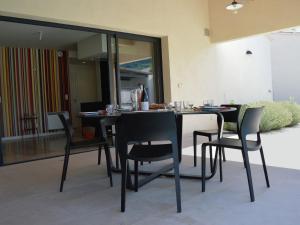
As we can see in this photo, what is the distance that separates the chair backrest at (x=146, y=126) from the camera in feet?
7.46

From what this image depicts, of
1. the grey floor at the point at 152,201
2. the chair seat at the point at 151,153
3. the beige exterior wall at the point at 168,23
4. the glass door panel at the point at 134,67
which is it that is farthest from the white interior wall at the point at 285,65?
the chair seat at the point at 151,153

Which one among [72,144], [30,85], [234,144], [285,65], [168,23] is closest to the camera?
[234,144]

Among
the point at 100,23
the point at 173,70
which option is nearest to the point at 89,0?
the point at 100,23

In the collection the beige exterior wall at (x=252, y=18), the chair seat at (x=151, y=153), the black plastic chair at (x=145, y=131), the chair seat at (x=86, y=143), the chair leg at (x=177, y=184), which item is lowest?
the chair leg at (x=177, y=184)

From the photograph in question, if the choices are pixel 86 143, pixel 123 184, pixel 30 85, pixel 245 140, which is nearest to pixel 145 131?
pixel 123 184

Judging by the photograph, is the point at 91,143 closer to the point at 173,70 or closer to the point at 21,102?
the point at 173,70

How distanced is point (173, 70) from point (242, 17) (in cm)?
214

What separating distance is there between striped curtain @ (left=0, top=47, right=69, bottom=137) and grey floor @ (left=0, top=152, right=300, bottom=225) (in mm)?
5641

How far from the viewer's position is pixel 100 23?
5309 mm

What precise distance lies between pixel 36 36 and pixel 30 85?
1.90 metres

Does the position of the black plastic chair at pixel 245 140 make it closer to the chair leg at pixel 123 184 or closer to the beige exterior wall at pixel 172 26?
the chair leg at pixel 123 184

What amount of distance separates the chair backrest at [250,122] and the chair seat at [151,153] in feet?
2.11

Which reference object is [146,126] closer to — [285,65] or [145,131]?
[145,131]

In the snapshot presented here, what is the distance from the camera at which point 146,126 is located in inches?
89.9
